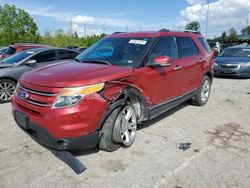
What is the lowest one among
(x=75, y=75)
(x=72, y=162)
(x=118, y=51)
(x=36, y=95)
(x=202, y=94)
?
(x=72, y=162)

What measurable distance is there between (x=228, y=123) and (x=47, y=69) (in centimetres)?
372

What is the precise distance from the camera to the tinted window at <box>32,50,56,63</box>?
7.98 metres

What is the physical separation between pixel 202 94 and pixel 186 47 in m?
1.52

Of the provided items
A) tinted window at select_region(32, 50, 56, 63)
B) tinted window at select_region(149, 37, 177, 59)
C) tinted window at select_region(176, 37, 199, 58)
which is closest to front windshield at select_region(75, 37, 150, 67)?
tinted window at select_region(149, 37, 177, 59)

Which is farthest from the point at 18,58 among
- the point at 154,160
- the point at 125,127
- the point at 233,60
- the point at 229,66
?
the point at 233,60

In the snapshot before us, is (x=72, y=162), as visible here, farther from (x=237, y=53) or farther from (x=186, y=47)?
(x=237, y=53)

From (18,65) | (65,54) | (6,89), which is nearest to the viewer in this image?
(6,89)

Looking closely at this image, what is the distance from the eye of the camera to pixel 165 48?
4844mm

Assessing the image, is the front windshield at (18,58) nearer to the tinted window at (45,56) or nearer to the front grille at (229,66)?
the tinted window at (45,56)

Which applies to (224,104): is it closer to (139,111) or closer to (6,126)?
(139,111)

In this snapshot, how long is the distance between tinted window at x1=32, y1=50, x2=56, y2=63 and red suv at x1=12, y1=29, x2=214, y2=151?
3.54 meters

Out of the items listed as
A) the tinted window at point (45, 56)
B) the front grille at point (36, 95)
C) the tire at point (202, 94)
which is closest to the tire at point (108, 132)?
the front grille at point (36, 95)

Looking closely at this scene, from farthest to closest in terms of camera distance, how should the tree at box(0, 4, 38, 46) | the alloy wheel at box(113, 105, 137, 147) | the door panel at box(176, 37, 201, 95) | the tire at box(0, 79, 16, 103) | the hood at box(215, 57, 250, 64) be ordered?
the tree at box(0, 4, 38, 46)
the hood at box(215, 57, 250, 64)
the tire at box(0, 79, 16, 103)
the door panel at box(176, 37, 201, 95)
the alloy wheel at box(113, 105, 137, 147)

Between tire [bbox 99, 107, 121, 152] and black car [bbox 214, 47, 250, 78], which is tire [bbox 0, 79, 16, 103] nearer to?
tire [bbox 99, 107, 121, 152]
